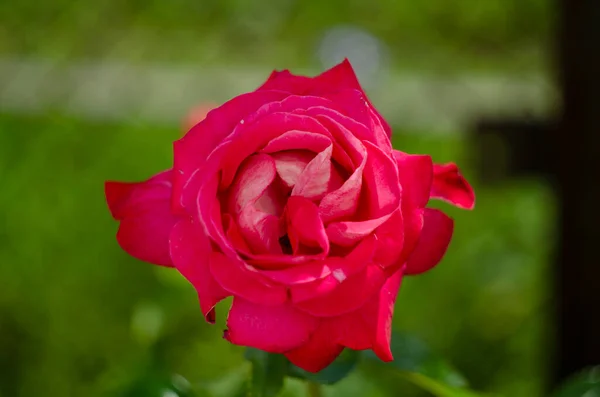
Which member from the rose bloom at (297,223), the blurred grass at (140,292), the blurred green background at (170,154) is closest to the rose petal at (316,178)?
the rose bloom at (297,223)

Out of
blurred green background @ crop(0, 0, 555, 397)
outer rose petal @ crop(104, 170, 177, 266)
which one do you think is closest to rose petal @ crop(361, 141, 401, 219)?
outer rose petal @ crop(104, 170, 177, 266)

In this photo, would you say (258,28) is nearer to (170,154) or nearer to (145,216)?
(170,154)

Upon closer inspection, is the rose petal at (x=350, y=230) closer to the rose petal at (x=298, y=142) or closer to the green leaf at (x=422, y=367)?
the rose petal at (x=298, y=142)

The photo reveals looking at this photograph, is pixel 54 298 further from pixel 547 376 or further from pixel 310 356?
pixel 310 356

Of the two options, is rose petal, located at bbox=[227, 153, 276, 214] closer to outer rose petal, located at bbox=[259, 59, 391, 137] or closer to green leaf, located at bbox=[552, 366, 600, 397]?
outer rose petal, located at bbox=[259, 59, 391, 137]

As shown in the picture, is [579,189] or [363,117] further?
[579,189]

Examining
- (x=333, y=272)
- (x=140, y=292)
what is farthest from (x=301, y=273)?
(x=140, y=292)
